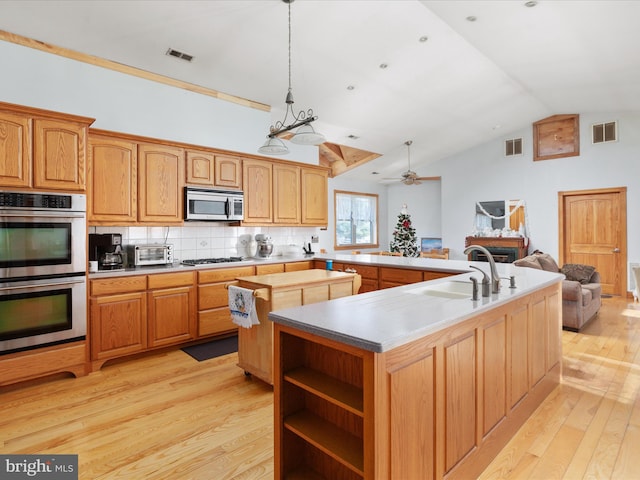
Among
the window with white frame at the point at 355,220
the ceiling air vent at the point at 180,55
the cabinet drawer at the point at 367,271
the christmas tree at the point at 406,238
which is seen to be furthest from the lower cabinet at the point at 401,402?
the window with white frame at the point at 355,220

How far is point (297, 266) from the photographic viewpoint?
4980 millimetres

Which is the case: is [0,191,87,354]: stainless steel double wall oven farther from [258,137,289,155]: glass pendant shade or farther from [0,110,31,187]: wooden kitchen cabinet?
[258,137,289,155]: glass pendant shade

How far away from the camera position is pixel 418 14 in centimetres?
392

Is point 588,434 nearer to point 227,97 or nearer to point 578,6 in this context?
point 578,6

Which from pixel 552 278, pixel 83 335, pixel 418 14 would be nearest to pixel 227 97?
pixel 418 14

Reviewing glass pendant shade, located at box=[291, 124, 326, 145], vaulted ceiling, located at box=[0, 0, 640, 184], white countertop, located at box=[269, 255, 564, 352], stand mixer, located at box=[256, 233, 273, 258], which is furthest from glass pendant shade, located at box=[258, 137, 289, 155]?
white countertop, located at box=[269, 255, 564, 352]

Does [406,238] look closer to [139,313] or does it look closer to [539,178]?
[539,178]

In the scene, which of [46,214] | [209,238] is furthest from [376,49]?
[46,214]

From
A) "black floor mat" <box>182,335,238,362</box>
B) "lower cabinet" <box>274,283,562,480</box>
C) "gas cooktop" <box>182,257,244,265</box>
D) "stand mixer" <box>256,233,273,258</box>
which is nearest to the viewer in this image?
"lower cabinet" <box>274,283,562,480</box>

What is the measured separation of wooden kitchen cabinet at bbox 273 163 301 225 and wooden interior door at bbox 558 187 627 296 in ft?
18.1

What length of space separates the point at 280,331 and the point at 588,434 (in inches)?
83.8

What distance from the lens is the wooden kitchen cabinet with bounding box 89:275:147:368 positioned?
331cm

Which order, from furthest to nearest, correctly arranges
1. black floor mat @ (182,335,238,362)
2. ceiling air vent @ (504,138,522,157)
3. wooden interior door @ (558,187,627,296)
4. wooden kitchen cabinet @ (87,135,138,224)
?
1. ceiling air vent @ (504,138,522,157)
2. wooden interior door @ (558,187,627,296)
3. black floor mat @ (182,335,238,362)
4. wooden kitchen cabinet @ (87,135,138,224)

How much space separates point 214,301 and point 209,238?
1.02m
